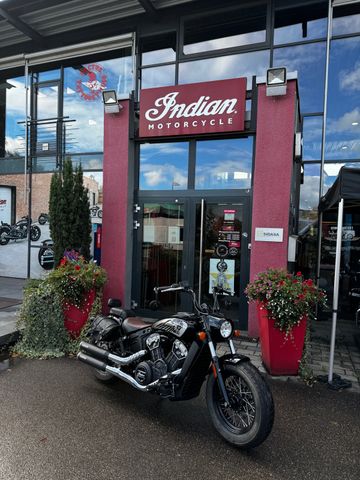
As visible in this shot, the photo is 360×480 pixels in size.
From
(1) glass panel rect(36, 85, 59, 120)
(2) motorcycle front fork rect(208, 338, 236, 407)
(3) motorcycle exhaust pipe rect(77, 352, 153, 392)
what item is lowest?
(3) motorcycle exhaust pipe rect(77, 352, 153, 392)

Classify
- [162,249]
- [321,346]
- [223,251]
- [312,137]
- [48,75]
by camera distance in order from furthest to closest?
1. [48,75]
2. [312,137]
3. [162,249]
4. [223,251]
5. [321,346]

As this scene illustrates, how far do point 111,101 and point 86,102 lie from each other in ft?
9.20

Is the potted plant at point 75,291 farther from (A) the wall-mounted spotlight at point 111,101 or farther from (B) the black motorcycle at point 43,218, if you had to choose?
(B) the black motorcycle at point 43,218

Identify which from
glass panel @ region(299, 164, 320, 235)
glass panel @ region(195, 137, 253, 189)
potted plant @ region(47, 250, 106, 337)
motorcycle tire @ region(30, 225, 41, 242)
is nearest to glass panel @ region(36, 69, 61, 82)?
motorcycle tire @ region(30, 225, 41, 242)

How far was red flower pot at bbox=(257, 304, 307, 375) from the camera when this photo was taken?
12.6 feet

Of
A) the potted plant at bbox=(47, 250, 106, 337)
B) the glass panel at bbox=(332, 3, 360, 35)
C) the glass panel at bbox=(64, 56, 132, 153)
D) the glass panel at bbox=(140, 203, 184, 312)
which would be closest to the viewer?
the potted plant at bbox=(47, 250, 106, 337)

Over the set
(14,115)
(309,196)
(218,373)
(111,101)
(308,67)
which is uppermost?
(308,67)

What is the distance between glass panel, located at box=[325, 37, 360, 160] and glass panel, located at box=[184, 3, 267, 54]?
141 cm

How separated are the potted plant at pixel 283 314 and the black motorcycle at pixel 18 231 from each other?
639 cm

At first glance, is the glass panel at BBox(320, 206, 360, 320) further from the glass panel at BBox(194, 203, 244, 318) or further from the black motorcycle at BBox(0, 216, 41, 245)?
the black motorcycle at BBox(0, 216, 41, 245)

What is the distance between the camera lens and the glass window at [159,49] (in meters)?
6.95

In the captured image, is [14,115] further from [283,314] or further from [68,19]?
[283,314]

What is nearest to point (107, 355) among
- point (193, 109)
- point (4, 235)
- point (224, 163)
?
point (224, 163)

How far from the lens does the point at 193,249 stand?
5.76m
